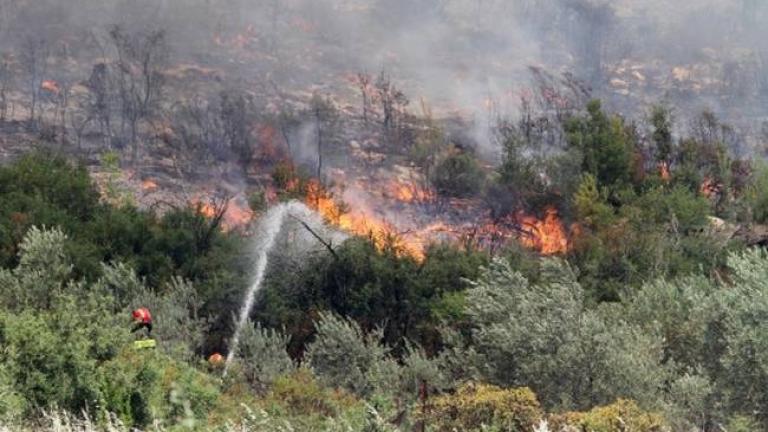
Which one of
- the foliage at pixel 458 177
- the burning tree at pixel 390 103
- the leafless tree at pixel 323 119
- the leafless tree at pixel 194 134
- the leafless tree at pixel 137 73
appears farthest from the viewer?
the burning tree at pixel 390 103

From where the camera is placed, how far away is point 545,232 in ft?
273

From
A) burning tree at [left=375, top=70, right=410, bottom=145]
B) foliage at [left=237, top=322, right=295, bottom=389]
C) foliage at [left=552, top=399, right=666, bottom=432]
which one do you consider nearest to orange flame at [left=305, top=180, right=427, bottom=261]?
burning tree at [left=375, top=70, right=410, bottom=145]

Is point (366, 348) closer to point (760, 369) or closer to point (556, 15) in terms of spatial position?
point (760, 369)

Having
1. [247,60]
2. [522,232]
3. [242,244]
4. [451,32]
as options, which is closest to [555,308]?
[242,244]

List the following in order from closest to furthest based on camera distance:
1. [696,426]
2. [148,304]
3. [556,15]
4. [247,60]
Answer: [696,426] → [148,304] → [247,60] → [556,15]

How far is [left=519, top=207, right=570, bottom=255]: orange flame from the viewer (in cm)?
7769

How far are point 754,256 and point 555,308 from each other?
569cm

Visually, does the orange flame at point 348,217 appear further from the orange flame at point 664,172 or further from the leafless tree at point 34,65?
the leafless tree at point 34,65

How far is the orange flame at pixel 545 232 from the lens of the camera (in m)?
77.7

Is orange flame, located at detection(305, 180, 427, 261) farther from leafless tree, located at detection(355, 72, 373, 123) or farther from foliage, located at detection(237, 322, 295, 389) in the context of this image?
foliage, located at detection(237, 322, 295, 389)

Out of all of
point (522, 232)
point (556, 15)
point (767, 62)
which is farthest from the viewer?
point (556, 15)

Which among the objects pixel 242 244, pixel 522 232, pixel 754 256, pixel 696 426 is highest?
pixel 754 256

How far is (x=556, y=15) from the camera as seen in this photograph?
15200cm

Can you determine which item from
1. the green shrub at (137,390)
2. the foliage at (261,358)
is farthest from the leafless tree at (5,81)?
the green shrub at (137,390)
